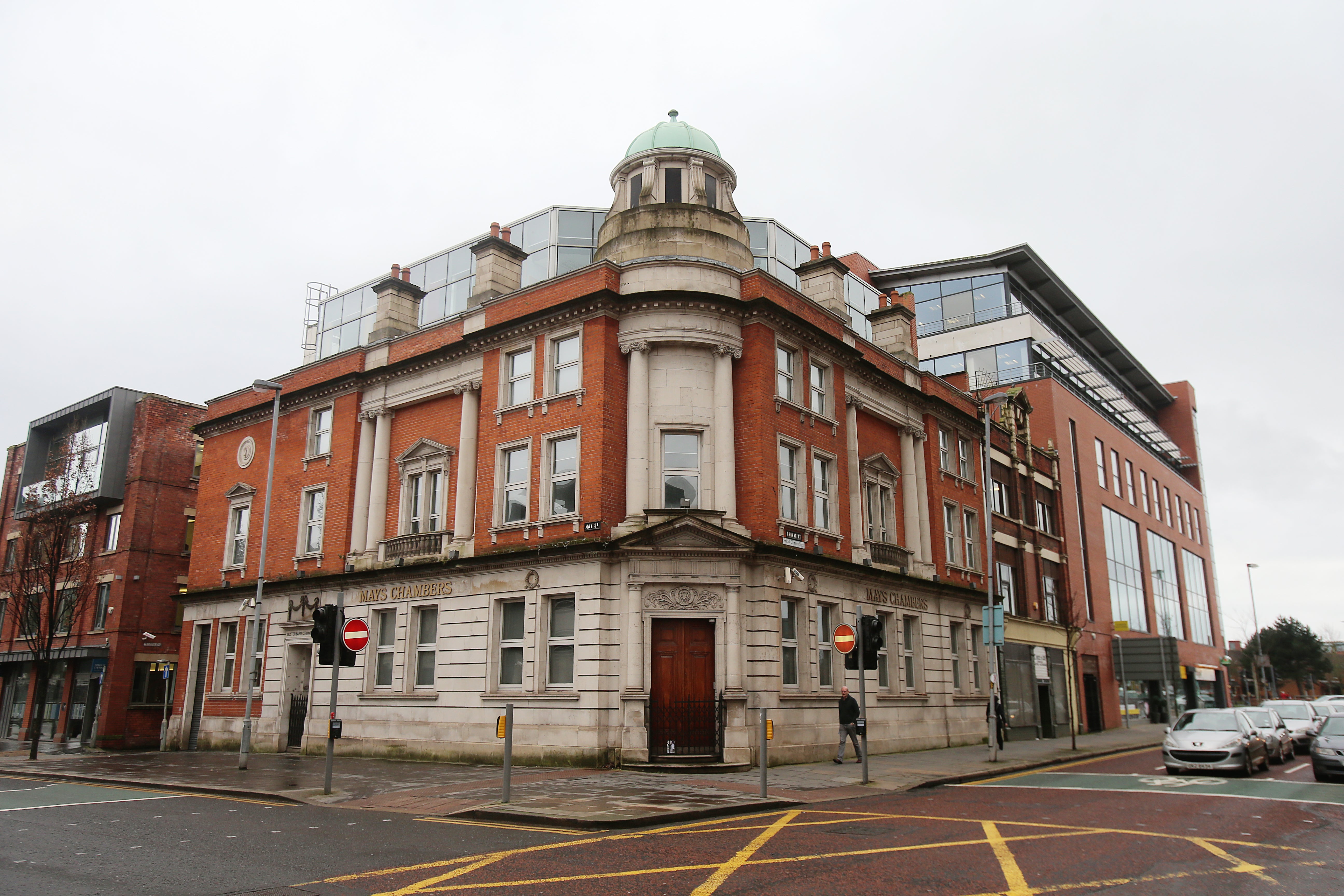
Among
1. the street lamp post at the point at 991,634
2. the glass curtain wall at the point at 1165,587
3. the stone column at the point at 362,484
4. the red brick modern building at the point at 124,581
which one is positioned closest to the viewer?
the street lamp post at the point at 991,634

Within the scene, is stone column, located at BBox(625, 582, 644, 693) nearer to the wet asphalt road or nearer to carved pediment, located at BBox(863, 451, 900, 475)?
the wet asphalt road

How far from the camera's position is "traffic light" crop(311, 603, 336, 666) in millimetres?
15328

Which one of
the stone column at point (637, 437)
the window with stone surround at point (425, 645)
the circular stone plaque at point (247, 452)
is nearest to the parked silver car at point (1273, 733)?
the stone column at point (637, 437)

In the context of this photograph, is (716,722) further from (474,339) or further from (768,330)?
(474,339)

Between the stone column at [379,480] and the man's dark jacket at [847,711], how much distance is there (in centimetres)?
1398

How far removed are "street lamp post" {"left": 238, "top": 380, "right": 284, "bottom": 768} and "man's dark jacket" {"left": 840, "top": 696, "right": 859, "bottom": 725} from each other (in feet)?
44.6

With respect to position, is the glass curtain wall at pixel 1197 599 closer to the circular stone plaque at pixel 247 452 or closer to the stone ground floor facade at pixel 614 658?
the stone ground floor facade at pixel 614 658

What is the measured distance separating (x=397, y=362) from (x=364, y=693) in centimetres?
966

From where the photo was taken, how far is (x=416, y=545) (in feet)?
82.8

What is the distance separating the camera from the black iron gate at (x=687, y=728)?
19.6 m

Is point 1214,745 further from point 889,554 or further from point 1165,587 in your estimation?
point 1165,587

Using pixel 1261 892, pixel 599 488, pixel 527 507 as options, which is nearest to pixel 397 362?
pixel 527 507

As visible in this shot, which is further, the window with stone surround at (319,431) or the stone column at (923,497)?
the window with stone surround at (319,431)

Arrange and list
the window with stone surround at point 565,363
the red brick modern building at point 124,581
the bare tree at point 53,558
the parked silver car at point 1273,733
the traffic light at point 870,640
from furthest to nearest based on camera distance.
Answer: the red brick modern building at point 124,581 → the bare tree at point 53,558 → the window with stone surround at point 565,363 → the parked silver car at point 1273,733 → the traffic light at point 870,640
